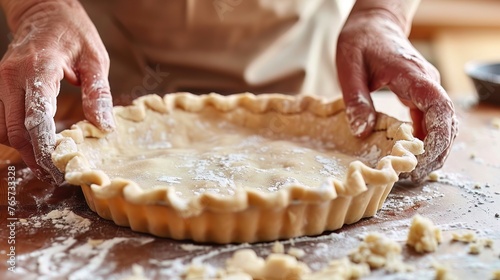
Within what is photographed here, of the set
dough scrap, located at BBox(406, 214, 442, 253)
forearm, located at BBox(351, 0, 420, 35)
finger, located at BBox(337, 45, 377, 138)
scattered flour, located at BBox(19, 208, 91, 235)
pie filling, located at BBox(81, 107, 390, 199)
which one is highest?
forearm, located at BBox(351, 0, 420, 35)

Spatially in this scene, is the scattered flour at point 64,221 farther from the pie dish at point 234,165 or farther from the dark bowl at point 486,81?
the dark bowl at point 486,81

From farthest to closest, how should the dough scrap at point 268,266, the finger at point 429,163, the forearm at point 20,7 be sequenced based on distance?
the forearm at point 20,7
the finger at point 429,163
the dough scrap at point 268,266

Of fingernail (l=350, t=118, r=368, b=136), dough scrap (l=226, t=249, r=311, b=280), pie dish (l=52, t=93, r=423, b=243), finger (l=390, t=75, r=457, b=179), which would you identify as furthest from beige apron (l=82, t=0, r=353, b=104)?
dough scrap (l=226, t=249, r=311, b=280)

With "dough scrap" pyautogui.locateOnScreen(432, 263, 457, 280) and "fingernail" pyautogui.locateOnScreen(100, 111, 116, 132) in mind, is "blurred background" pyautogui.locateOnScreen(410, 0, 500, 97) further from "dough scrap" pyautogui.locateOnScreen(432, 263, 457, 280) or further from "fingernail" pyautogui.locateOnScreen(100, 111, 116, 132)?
"dough scrap" pyautogui.locateOnScreen(432, 263, 457, 280)

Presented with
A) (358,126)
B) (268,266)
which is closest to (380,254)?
(268,266)

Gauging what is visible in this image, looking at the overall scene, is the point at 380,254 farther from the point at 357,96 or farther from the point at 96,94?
the point at 96,94

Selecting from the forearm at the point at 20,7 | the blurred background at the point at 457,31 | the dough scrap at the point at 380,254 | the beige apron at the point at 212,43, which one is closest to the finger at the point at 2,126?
the forearm at the point at 20,7

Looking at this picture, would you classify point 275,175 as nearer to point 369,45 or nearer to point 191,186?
point 191,186
